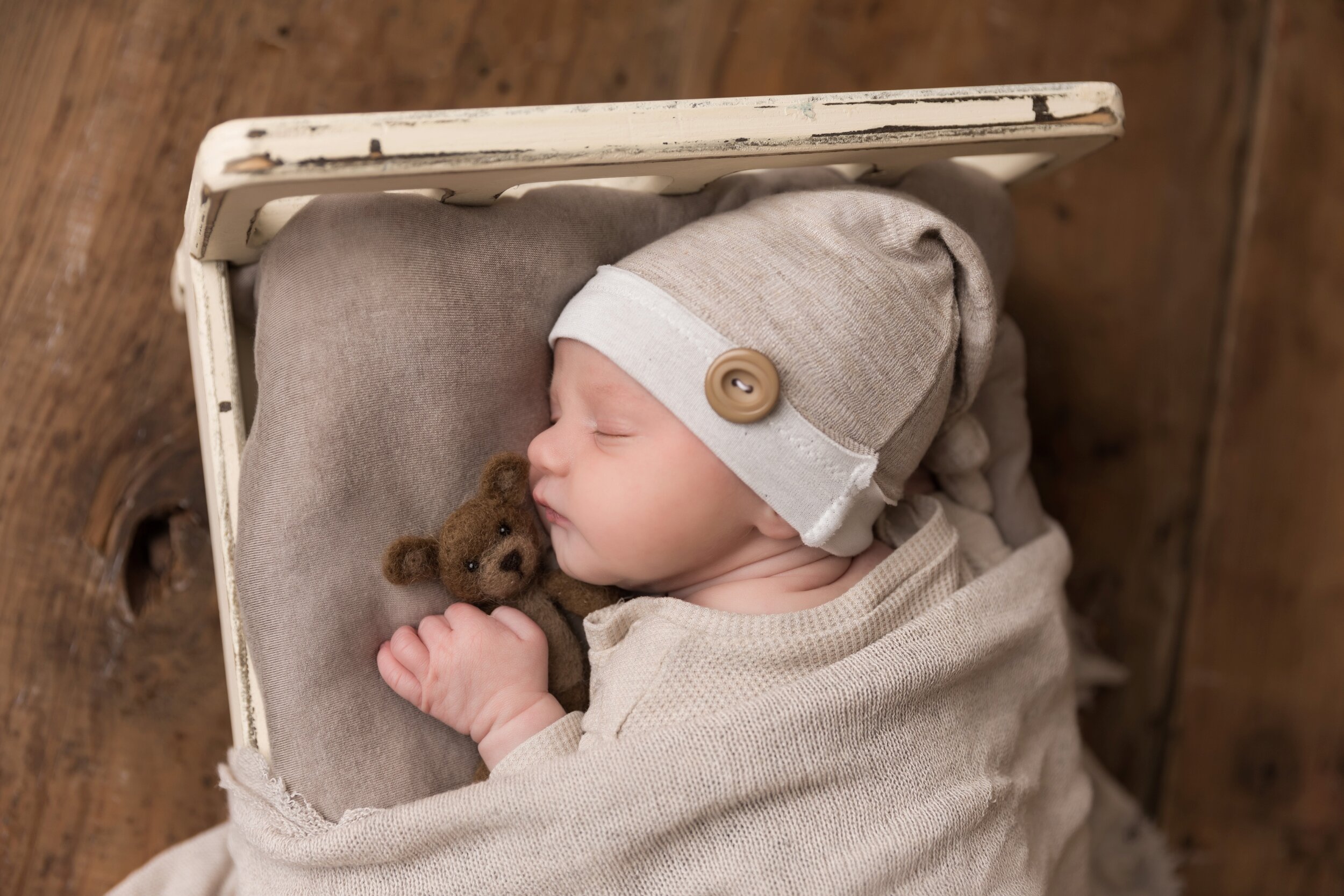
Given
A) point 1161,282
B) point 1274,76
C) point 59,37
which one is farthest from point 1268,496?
point 59,37

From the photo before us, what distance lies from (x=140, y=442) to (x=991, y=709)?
101 cm

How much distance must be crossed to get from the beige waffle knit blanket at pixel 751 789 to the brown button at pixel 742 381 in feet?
0.68

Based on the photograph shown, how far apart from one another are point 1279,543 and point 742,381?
1145 mm

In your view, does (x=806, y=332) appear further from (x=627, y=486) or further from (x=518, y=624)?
(x=518, y=624)

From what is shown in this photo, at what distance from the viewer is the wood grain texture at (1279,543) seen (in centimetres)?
156

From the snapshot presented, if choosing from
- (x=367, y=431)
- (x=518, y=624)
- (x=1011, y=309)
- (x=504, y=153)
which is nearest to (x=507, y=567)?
(x=518, y=624)

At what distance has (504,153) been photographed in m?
0.77

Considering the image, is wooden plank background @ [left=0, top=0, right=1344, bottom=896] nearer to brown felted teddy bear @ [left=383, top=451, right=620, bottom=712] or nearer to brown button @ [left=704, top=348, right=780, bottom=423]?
brown felted teddy bear @ [left=383, top=451, right=620, bottom=712]

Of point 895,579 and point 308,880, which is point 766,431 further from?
point 308,880

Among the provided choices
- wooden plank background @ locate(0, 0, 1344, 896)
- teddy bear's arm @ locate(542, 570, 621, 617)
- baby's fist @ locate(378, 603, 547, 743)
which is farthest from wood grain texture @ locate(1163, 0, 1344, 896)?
baby's fist @ locate(378, 603, 547, 743)

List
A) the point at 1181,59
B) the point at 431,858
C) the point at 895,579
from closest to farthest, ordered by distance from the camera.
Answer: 1. the point at 431,858
2. the point at 895,579
3. the point at 1181,59

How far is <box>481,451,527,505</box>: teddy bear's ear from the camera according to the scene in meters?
0.96

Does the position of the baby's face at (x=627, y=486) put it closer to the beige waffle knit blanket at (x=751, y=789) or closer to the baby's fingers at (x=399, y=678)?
the beige waffle knit blanket at (x=751, y=789)

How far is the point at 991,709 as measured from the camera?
3.35 feet
